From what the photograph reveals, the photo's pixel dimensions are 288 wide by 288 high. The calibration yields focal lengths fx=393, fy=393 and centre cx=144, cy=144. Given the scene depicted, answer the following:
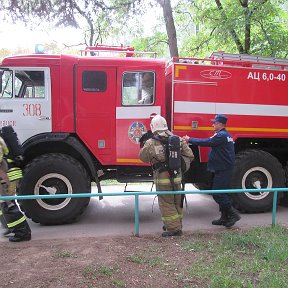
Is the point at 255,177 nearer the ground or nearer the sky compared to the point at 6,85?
nearer the ground

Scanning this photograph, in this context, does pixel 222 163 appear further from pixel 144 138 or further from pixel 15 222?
pixel 15 222

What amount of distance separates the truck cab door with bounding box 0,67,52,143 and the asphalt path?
5.23ft

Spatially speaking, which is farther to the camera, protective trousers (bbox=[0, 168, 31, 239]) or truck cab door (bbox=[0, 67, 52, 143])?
truck cab door (bbox=[0, 67, 52, 143])

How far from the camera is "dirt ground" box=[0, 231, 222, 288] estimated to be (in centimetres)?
392

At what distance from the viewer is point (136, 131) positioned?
657 cm

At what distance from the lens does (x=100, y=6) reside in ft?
44.0

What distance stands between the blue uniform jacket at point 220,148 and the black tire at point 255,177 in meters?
1.05

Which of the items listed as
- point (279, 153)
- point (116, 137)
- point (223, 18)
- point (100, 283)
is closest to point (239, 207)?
point (279, 153)

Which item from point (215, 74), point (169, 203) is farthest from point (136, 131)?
point (215, 74)

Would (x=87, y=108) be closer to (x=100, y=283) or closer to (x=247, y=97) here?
(x=247, y=97)

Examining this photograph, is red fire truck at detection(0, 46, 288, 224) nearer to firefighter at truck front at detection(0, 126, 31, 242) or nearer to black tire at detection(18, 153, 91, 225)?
black tire at detection(18, 153, 91, 225)

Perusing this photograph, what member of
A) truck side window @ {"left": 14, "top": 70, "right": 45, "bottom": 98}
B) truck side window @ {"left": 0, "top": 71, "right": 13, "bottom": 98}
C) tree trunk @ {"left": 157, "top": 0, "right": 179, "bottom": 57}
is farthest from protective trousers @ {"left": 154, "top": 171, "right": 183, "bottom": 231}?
tree trunk @ {"left": 157, "top": 0, "right": 179, "bottom": 57}

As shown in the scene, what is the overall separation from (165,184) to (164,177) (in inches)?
4.0

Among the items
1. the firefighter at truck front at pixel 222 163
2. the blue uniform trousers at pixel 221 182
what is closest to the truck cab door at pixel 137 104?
the firefighter at truck front at pixel 222 163
